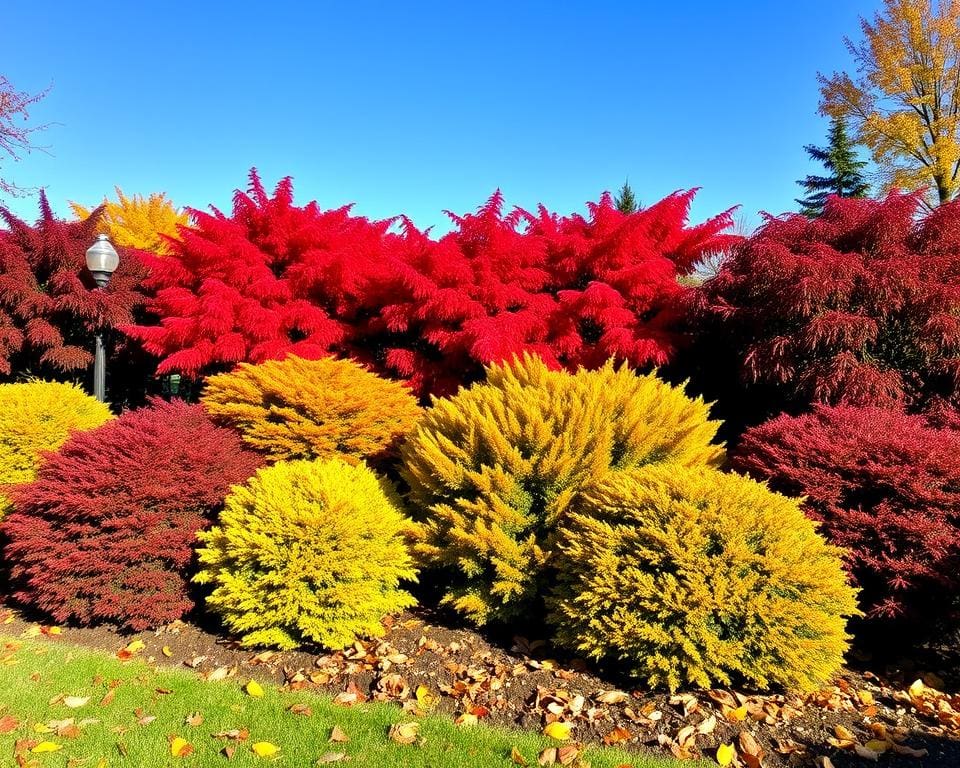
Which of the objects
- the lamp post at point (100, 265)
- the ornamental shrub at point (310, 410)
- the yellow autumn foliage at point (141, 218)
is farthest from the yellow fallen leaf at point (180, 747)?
the yellow autumn foliage at point (141, 218)

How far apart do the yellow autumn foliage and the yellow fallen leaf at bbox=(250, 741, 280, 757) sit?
45.5 feet

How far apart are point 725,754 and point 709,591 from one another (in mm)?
672

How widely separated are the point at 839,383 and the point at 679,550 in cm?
265

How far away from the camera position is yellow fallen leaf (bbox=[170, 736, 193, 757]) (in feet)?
8.77

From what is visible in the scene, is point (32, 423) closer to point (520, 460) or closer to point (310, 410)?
point (310, 410)

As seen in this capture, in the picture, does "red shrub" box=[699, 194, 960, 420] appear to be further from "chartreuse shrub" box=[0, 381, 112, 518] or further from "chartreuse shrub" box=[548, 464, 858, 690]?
"chartreuse shrub" box=[0, 381, 112, 518]

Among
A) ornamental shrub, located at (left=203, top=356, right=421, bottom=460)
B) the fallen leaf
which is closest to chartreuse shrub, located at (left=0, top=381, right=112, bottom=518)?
ornamental shrub, located at (left=203, top=356, right=421, bottom=460)

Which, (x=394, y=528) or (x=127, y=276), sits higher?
(x=127, y=276)

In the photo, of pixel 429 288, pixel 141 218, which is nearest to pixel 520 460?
pixel 429 288

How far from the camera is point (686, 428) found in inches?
162

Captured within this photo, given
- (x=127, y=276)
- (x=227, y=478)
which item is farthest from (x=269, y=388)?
(x=127, y=276)

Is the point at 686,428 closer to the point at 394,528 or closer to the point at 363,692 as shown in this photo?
the point at 394,528

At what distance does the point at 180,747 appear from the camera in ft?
8.87

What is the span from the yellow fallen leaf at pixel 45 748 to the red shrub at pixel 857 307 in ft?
16.3
